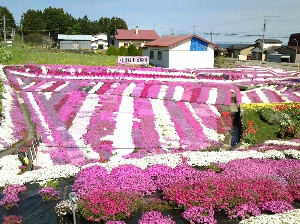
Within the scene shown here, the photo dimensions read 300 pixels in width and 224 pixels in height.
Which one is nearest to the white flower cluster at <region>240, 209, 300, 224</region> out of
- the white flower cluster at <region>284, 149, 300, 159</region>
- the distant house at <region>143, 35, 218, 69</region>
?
the white flower cluster at <region>284, 149, 300, 159</region>

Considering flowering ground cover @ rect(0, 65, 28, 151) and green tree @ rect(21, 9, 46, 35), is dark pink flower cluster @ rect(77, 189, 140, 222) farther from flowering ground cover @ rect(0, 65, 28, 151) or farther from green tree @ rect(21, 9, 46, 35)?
green tree @ rect(21, 9, 46, 35)

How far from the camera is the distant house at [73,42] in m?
136

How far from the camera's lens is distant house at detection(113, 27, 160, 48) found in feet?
365

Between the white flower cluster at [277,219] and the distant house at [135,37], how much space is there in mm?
102270

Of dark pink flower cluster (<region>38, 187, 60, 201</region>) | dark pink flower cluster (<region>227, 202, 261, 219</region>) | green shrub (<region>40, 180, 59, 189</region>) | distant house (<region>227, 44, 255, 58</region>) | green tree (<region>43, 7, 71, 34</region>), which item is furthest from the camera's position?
green tree (<region>43, 7, 71, 34</region>)

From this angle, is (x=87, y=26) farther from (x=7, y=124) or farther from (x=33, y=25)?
(x=7, y=124)

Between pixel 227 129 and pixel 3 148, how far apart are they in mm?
16955

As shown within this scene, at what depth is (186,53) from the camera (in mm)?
62781

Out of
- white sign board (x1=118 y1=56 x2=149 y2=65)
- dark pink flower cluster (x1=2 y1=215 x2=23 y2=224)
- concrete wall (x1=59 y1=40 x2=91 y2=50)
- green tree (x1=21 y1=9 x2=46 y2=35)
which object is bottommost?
dark pink flower cluster (x1=2 y1=215 x2=23 y2=224)

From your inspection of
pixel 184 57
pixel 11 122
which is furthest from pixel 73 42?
pixel 11 122

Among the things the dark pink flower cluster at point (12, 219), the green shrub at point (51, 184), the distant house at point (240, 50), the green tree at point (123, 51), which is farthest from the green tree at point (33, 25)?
the dark pink flower cluster at point (12, 219)

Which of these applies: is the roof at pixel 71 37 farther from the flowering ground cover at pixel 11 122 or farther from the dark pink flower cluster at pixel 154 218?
the dark pink flower cluster at pixel 154 218

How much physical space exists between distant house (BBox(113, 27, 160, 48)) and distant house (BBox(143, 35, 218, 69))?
151 feet

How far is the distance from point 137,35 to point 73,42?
36864mm
